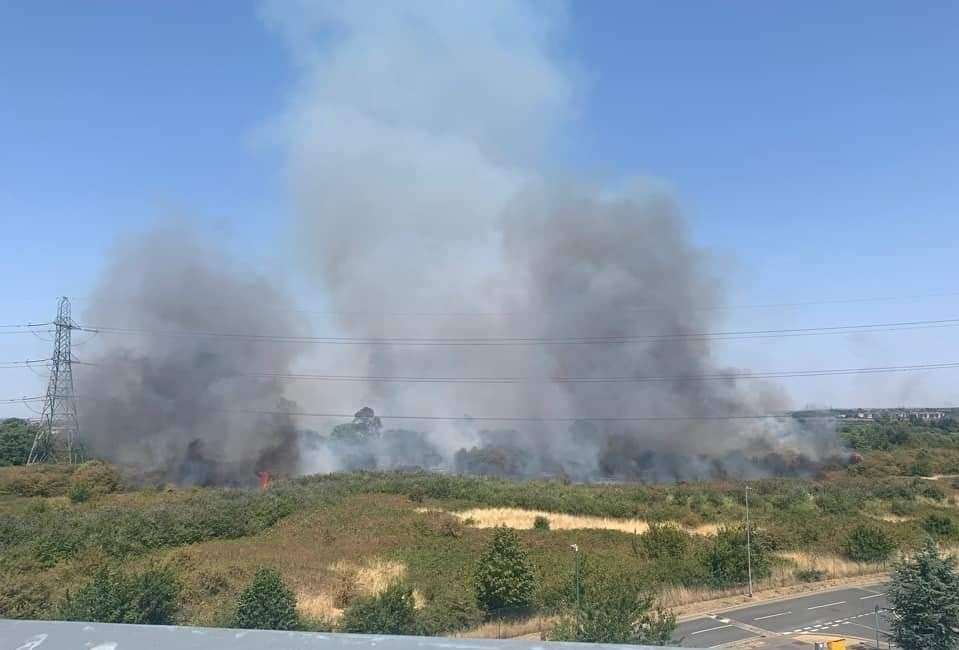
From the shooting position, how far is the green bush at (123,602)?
14.8 meters

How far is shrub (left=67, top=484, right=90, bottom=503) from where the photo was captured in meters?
46.7

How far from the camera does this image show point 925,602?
16.6m

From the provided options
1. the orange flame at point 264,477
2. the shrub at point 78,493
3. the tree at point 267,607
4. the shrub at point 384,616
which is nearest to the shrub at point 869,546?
the shrub at point 384,616

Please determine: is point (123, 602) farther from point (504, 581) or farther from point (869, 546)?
point (869, 546)

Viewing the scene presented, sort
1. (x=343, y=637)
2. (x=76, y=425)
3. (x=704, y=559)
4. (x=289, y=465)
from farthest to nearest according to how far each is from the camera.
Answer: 1. (x=289, y=465)
2. (x=76, y=425)
3. (x=704, y=559)
4. (x=343, y=637)

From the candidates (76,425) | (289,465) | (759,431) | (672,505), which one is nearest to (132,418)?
(76,425)

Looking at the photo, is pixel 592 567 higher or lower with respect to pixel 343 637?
lower

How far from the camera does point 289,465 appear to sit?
65.8 meters

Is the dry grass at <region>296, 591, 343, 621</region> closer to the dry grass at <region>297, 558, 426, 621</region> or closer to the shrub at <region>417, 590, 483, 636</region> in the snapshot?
the dry grass at <region>297, 558, 426, 621</region>

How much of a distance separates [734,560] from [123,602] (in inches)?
943

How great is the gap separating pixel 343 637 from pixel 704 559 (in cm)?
2988

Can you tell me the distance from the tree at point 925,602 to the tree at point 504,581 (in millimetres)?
10424

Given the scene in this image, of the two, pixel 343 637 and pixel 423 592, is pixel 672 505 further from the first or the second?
pixel 343 637

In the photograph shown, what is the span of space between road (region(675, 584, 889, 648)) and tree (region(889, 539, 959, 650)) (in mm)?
4952
